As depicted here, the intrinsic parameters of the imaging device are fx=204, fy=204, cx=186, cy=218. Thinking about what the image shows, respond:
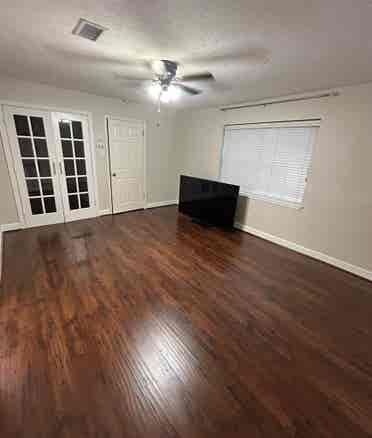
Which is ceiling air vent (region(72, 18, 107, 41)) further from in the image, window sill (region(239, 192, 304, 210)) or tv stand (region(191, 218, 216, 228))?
tv stand (region(191, 218, 216, 228))

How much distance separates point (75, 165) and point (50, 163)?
421 mm

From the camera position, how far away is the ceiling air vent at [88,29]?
157cm

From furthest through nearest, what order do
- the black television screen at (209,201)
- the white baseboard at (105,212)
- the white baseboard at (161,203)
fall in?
the white baseboard at (161,203), the white baseboard at (105,212), the black television screen at (209,201)

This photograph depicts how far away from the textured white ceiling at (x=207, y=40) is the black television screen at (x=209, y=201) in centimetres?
168

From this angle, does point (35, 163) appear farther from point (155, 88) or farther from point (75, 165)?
point (155, 88)

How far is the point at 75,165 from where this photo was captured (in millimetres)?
4012

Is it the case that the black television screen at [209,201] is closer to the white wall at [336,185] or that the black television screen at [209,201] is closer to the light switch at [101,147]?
the white wall at [336,185]

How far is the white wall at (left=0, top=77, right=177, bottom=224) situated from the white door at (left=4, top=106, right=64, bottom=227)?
175 mm

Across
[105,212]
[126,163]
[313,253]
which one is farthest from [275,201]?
[105,212]

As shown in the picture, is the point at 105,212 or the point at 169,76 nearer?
the point at 169,76

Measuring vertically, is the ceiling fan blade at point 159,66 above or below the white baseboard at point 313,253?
above

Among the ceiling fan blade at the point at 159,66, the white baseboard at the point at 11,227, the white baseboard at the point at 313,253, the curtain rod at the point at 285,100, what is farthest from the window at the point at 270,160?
the white baseboard at the point at 11,227

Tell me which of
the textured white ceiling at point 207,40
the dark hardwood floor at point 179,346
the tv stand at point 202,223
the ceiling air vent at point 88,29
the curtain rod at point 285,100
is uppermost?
the textured white ceiling at point 207,40

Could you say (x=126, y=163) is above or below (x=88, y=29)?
below
